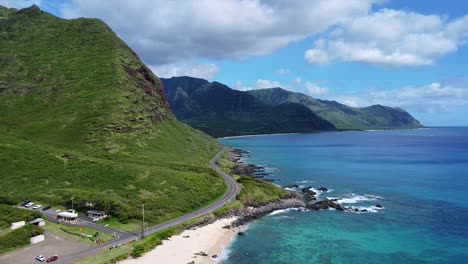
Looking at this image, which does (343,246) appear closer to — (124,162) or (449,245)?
(449,245)

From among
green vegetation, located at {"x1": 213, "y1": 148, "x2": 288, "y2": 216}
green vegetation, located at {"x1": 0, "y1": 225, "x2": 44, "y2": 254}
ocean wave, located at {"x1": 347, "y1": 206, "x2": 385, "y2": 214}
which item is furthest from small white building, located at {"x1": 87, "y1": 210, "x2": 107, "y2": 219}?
ocean wave, located at {"x1": 347, "y1": 206, "x2": 385, "y2": 214}

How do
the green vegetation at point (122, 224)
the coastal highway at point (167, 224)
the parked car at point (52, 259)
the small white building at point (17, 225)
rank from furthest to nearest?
the green vegetation at point (122, 224) < the small white building at point (17, 225) < the coastal highway at point (167, 224) < the parked car at point (52, 259)

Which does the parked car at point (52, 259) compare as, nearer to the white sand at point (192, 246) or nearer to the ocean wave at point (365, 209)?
the white sand at point (192, 246)

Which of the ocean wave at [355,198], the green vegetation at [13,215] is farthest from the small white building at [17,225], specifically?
the ocean wave at [355,198]

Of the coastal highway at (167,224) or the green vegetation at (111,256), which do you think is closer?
the green vegetation at (111,256)

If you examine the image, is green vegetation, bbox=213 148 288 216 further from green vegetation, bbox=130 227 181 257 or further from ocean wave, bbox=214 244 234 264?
ocean wave, bbox=214 244 234 264

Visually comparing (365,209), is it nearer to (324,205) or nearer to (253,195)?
(324,205)

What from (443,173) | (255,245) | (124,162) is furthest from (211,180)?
(443,173)
